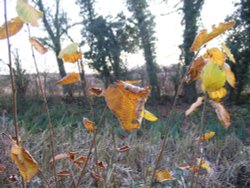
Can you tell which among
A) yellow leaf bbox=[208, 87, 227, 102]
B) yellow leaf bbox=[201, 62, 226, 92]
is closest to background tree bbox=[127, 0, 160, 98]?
yellow leaf bbox=[208, 87, 227, 102]

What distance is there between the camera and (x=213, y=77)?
2.44 ft

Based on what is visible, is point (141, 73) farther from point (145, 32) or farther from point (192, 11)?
point (192, 11)

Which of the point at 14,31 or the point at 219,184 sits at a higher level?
the point at 14,31

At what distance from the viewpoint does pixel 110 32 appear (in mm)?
13000

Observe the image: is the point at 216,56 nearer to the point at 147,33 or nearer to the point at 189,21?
the point at 189,21

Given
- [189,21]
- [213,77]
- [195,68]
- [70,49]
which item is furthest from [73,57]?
[189,21]

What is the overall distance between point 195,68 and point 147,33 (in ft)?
39.1

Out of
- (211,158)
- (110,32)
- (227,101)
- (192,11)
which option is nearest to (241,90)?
(227,101)

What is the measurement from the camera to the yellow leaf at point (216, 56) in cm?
89

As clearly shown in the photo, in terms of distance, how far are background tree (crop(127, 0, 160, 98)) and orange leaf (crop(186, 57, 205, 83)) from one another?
11526 millimetres

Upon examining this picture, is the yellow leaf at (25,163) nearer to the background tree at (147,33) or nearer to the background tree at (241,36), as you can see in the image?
the background tree at (241,36)

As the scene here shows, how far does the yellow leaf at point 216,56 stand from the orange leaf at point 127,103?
304 millimetres

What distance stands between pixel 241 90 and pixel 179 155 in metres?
9.94

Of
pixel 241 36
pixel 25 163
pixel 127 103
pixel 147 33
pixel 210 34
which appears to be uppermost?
pixel 147 33
